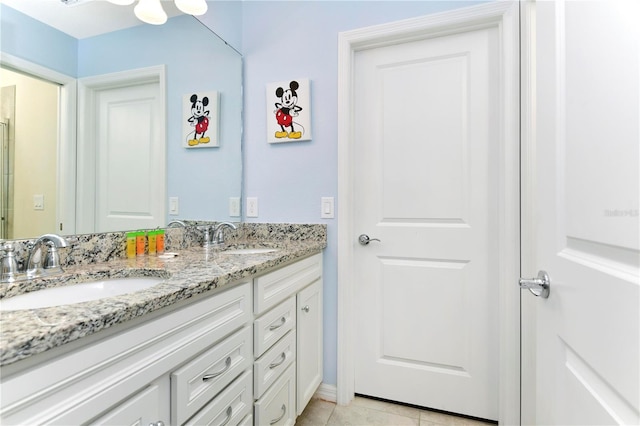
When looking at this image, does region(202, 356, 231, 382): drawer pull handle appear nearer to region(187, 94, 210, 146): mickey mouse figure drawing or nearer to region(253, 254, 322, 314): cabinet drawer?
region(253, 254, 322, 314): cabinet drawer

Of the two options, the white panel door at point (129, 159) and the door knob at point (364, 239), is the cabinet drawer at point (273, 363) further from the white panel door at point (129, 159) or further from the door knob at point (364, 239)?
the white panel door at point (129, 159)

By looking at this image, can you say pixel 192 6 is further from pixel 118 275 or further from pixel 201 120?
pixel 118 275

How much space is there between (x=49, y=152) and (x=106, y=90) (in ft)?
1.07

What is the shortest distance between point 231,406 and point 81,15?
1.45 meters

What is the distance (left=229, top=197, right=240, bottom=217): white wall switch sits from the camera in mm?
1904

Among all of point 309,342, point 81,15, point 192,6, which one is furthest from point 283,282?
point 192,6

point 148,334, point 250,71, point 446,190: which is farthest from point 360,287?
point 250,71

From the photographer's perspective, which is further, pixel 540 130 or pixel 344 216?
pixel 344 216

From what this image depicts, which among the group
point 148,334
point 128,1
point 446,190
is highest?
point 128,1

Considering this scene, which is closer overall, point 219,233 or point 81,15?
point 81,15

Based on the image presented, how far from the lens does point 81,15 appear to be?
113 centimetres

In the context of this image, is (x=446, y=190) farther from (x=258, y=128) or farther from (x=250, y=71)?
(x=250, y=71)

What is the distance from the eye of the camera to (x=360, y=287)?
1.79m

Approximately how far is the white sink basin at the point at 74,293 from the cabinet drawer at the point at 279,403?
586 mm
